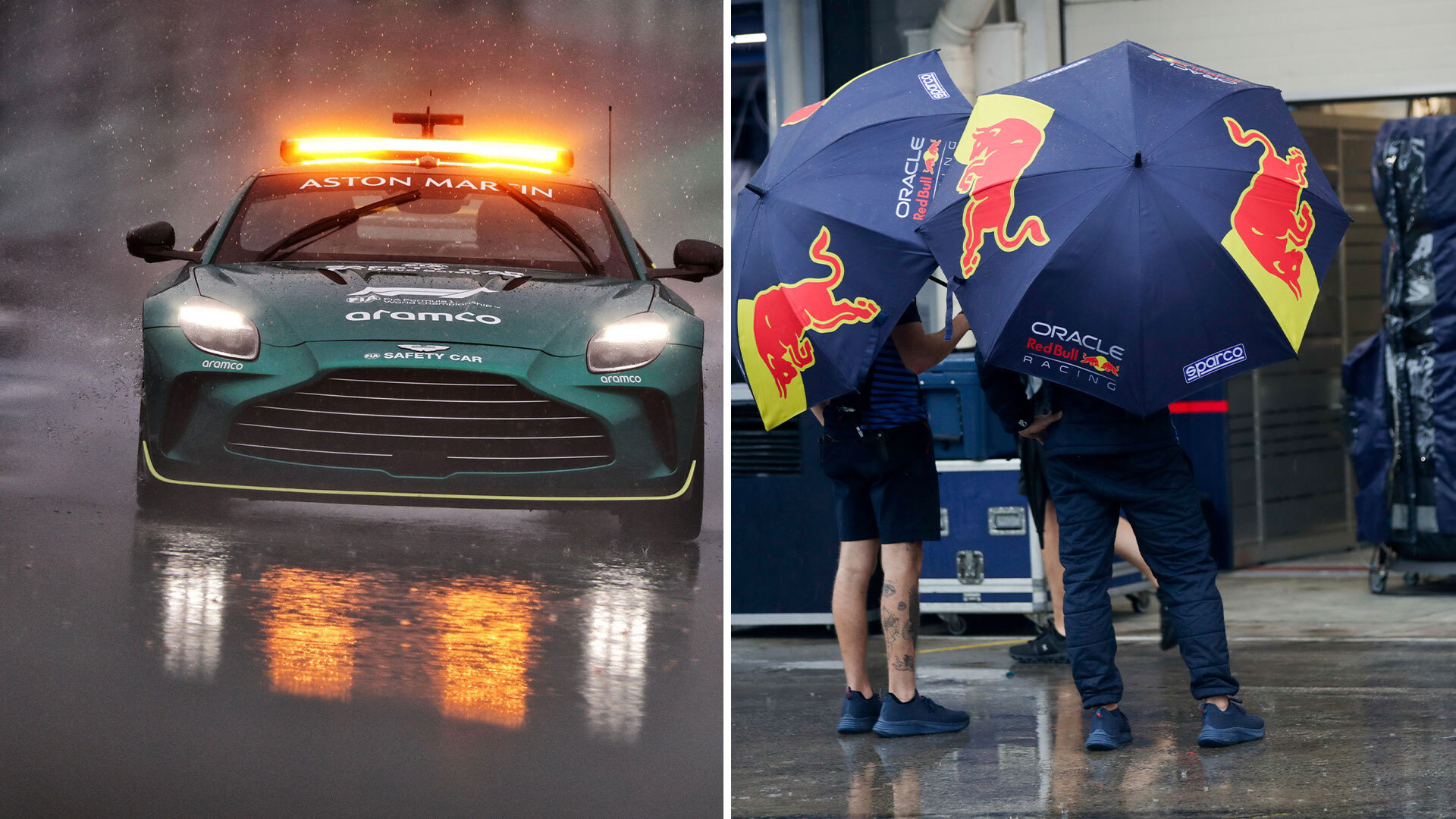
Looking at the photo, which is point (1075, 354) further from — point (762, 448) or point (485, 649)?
point (762, 448)

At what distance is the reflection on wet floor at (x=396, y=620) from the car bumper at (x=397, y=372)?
0.44ft

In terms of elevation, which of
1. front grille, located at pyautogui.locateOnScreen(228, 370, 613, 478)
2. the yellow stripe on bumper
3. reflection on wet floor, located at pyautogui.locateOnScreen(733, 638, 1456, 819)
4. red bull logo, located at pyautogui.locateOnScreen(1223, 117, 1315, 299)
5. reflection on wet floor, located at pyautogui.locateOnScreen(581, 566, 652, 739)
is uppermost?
red bull logo, located at pyautogui.locateOnScreen(1223, 117, 1315, 299)

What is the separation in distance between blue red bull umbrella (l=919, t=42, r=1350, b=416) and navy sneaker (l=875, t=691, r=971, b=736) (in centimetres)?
117

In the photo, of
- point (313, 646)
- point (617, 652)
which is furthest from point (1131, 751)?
point (313, 646)

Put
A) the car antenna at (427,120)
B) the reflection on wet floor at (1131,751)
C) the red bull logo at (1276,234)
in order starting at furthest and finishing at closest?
the red bull logo at (1276,234)
the reflection on wet floor at (1131,751)
the car antenna at (427,120)

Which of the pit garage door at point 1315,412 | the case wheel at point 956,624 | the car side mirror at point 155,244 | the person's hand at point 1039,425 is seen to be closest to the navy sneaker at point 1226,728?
the person's hand at point 1039,425

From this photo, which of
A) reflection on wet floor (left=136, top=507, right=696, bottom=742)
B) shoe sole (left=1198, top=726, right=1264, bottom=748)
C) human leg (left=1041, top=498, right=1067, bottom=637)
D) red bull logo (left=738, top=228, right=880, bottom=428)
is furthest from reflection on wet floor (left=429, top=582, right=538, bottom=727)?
human leg (left=1041, top=498, right=1067, bottom=637)

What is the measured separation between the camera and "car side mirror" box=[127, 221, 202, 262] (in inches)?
133

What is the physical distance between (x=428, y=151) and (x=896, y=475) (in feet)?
5.29

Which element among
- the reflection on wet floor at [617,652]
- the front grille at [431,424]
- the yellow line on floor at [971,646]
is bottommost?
the yellow line on floor at [971,646]

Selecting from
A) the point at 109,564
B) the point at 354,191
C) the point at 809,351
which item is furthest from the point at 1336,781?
the point at 109,564

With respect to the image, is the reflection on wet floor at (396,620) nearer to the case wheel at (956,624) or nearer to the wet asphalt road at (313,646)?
the wet asphalt road at (313,646)

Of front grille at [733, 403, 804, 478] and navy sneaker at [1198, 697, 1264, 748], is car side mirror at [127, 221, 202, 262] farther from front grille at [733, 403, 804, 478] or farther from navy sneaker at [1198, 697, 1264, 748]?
front grille at [733, 403, 804, 478]

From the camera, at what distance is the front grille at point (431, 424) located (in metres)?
3.25
